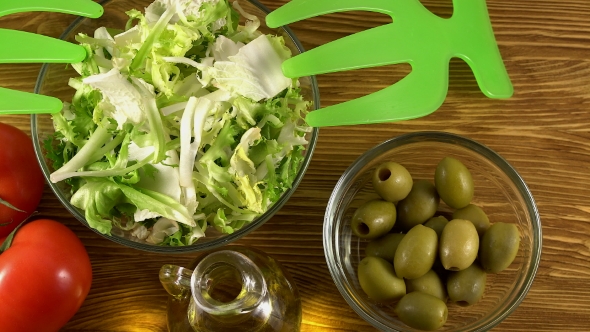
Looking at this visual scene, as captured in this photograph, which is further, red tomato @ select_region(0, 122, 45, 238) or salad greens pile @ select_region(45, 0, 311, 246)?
red tomato @ select_region(0, 122, 45, 238)

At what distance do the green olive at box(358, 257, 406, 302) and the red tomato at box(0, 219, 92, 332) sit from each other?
0.46m

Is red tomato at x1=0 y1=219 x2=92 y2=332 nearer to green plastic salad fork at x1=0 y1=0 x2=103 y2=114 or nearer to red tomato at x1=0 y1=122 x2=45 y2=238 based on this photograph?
red tomato at x1=0 y1=122 x2=45 y2=238

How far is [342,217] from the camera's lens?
3.32 ft

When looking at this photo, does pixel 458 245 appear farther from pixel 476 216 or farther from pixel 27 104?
pixel 27 104

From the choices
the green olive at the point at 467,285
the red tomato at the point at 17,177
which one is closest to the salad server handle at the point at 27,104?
the red tomato at the point at 17,177

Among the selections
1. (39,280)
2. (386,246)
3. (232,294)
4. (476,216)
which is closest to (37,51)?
(39,280)

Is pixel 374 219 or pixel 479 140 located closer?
pixel 374 219

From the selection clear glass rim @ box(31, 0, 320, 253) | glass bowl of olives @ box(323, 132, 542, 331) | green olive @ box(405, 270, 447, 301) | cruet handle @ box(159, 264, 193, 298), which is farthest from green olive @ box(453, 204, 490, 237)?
cruet handle @ box(159, 264, 193, 298)

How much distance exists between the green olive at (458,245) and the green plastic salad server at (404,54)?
0.62 ft

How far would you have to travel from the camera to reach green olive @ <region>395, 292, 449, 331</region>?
34.5 inches

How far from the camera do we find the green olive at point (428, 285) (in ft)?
3.00

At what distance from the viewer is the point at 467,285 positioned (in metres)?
0.91

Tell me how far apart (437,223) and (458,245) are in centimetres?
7

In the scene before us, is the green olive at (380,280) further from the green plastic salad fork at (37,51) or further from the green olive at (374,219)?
the green plastic salad fork at (37,51)
